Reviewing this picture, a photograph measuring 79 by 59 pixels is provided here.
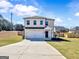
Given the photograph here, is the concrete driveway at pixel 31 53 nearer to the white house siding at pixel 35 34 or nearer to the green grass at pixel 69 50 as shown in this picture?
the green grass at pixel 69 50

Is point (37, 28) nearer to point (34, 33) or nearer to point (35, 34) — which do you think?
point (34, 33)

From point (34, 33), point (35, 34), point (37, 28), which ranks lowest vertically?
point (35, 34)

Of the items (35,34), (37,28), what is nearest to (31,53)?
(37,28)

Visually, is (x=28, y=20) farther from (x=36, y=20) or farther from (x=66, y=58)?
(x=66, y=58)

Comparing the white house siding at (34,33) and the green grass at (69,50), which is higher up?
the white house siding at (34,33)

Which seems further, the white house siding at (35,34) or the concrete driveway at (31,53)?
the white house siding at (35,34)

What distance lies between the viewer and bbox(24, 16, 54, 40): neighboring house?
4994cm

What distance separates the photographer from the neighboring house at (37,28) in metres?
49.9

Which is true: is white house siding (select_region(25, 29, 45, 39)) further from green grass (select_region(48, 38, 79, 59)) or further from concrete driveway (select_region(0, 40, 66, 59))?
concrete driveway (select_region(0, 40, 66, 59))

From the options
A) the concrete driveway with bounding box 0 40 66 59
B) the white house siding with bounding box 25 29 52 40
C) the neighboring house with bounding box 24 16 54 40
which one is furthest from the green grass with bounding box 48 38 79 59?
the white house siding with bounding box 25 29 52 40

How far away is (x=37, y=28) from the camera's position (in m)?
50.0

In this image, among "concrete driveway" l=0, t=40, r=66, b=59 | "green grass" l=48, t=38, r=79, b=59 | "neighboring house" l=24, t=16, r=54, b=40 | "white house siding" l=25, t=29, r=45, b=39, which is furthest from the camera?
"white house siding" l=25, t=29, r=45, b=39

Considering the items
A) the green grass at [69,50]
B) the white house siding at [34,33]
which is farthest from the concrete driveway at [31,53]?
the white house siding at [34,33]

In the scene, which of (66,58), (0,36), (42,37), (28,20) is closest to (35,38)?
(42,37)
